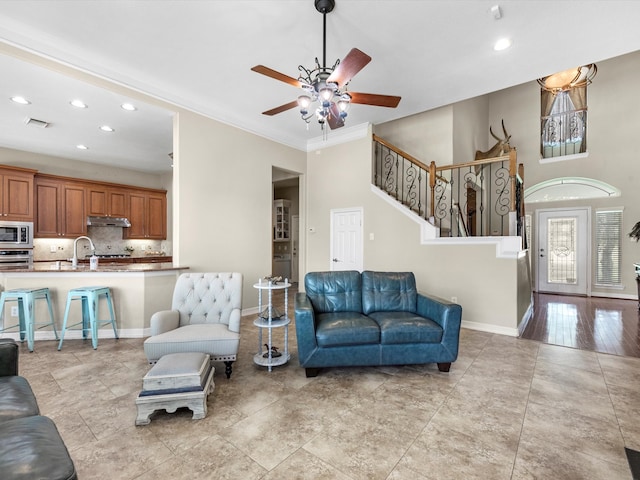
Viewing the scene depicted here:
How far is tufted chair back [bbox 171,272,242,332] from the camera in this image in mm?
3184

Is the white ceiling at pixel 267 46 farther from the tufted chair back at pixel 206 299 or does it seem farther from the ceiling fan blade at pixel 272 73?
the tufted chair back at pixel 206 299

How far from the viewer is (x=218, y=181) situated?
493 cm

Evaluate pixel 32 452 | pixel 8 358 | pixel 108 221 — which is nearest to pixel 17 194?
pixel 108 221

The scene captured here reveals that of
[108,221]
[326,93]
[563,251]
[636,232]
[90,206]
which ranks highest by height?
[326,93]

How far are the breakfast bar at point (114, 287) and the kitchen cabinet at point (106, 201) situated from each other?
339cm

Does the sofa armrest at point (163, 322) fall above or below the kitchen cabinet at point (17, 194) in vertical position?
below

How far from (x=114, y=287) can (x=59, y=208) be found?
393 cm

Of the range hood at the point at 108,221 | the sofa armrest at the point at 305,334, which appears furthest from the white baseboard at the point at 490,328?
the range hood at the point at 108,221

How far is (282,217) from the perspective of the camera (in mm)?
9469

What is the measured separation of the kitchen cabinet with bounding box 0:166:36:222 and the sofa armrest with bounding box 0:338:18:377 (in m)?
5.58

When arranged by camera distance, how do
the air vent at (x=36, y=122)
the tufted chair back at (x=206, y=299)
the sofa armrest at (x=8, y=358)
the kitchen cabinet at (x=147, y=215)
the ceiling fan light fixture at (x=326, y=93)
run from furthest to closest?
the kitchen cabinet at (x=147, y=215) < the air vent at (x=36, y=122) < the tufted chair back at (x=206, y=299) < the ceiling fan light fixture at (x=326, y=93) < the sofa armrest at (x=8, y=358)

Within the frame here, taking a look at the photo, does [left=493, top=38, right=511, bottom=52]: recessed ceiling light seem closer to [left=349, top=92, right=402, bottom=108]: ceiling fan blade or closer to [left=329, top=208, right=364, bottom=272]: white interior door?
[left=349, top=92, right=402, bottom=108]: ceiling fan blade

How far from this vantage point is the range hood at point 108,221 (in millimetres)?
6928

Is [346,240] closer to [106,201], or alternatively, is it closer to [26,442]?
[26,442]
